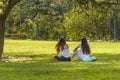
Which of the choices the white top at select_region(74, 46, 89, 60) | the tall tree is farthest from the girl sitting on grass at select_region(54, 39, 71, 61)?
the tall tree

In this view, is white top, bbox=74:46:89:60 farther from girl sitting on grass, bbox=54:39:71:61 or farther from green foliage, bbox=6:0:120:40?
green foliage, bbox=6:0:120:40

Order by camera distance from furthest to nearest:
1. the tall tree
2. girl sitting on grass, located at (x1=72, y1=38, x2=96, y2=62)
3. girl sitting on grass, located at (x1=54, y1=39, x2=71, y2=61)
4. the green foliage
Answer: the green foliage, the tall tree, girl sitting on grass, located at (x1=54, y1=39, x2=71, y2=61), girl sitting on grass, located at (x1=72, y1=38, x2=96, y2=62)

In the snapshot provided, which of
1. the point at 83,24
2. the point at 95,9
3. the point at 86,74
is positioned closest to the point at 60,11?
the point at 83,24

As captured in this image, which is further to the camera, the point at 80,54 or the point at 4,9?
the point at 4,9

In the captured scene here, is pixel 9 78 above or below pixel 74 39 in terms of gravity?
above

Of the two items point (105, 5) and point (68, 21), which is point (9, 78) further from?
point (68, 21)

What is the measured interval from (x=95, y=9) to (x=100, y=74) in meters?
10.9

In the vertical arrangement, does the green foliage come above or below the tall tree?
below

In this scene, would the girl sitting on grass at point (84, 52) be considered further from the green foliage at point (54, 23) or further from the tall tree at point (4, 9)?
the green foliage at point (54, 23)

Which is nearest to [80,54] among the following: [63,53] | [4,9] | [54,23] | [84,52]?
[84,52]

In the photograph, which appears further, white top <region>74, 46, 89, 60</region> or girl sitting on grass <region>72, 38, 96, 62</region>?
white top <region>74, 46, 89, 60</region>

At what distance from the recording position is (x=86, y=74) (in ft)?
50.6

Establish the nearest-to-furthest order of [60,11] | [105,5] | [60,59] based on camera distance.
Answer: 1. [60,59]
2. [105,5]
3. [60,11]

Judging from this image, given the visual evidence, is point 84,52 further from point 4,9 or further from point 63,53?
point 4,9
